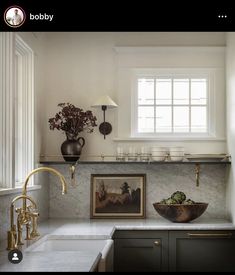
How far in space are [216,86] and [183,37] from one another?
53 cm

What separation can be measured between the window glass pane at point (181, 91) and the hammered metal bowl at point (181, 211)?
3.20 ft

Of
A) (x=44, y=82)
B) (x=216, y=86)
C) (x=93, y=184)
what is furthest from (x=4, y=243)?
(x=216, y=86)

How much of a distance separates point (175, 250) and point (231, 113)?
1.21 m

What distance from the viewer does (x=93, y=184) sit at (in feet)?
13.5

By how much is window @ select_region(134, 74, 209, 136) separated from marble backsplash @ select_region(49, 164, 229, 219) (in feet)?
1.10

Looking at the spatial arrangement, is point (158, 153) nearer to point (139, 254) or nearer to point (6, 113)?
point (139, 254)

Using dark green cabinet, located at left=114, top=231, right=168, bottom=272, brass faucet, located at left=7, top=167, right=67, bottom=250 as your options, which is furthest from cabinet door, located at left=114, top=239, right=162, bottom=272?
brass faucet, located at left=7, top=167, right=67, bottom=250

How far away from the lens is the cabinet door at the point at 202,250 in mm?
3467

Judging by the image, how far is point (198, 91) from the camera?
4.15m

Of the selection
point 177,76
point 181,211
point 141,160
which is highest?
point 177,76

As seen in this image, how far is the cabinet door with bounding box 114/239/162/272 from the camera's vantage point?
3439 mm
